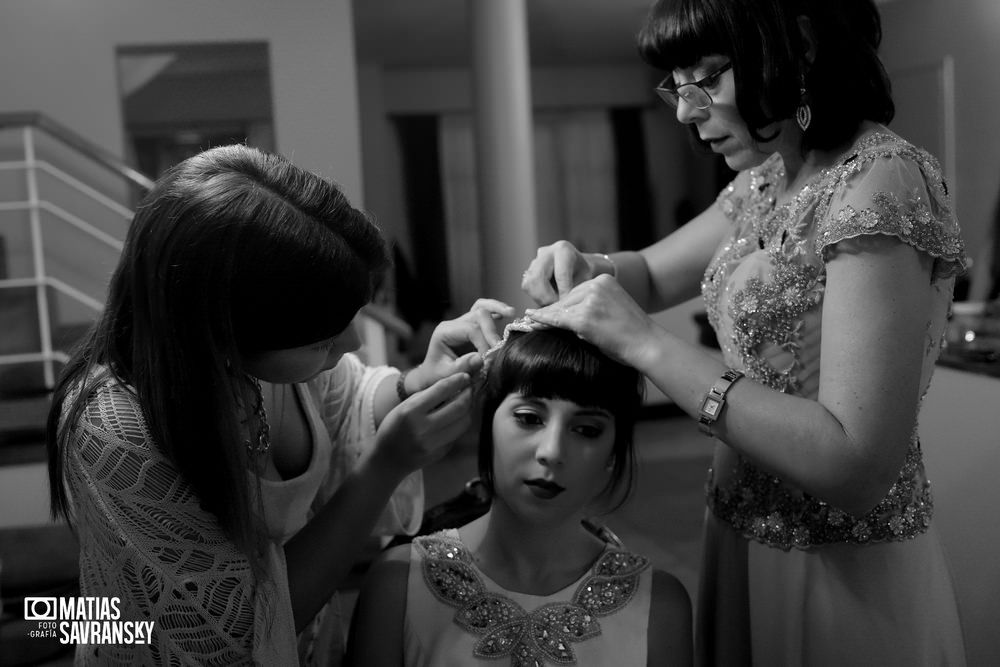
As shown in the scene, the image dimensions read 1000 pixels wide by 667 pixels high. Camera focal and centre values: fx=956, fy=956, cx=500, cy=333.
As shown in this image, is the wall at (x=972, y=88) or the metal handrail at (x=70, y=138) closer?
the metal handrail at (x=70, y=138)

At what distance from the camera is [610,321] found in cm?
119

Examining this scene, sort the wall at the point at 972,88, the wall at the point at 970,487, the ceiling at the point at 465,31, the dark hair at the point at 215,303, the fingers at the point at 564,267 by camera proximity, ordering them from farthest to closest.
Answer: the ceiling at the point at 465,31
the wall at the point at 972,88
the wall at the point at 970,487
the fingers at the point at 564,267
the dark hair at the point at 215,303

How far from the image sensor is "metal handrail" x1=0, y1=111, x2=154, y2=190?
432 cm

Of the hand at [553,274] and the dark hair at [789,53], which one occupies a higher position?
the dark hair at [789,53]

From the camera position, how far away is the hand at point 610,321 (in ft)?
3.84

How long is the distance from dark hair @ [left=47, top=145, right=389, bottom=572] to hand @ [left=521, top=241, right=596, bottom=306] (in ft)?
1.24

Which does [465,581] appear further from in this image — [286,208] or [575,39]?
[575,39]

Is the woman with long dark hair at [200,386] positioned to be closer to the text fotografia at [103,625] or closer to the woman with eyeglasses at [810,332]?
the text fotografia at [103,625]

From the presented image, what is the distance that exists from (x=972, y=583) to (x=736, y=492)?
1040mm

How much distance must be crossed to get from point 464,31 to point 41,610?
6628mm

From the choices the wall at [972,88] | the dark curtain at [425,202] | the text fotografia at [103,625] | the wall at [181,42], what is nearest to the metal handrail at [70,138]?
the wall at [181,42]

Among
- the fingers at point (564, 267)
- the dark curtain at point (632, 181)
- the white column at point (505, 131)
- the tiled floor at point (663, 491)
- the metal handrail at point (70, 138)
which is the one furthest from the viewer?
the dark curtain at point (632, 181)

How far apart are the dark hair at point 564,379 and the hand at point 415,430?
10 centimetres

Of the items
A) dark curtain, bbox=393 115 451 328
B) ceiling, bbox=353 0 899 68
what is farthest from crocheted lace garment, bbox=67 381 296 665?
dark curtain, bbox=393 115 451 328
